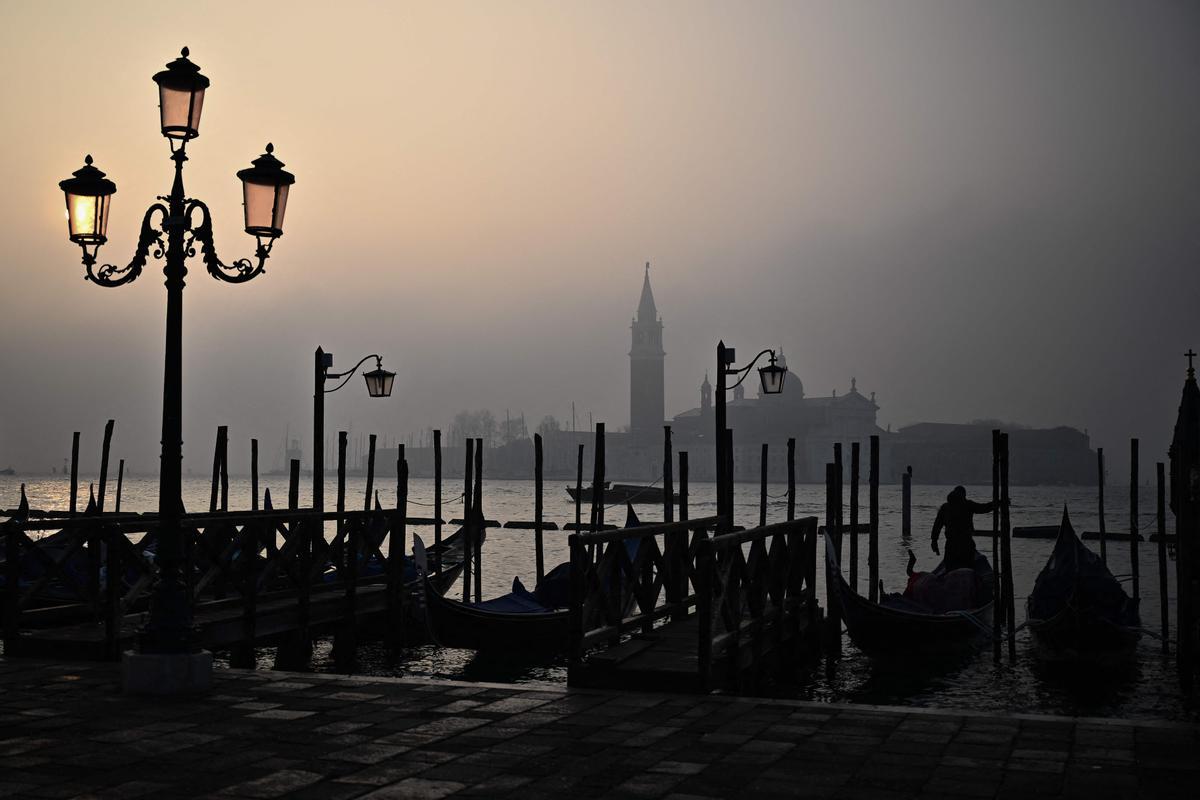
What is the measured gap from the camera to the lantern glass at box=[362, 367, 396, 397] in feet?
47.0

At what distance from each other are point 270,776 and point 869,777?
2.19 m

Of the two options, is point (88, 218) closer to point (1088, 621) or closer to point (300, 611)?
point (300, 611)

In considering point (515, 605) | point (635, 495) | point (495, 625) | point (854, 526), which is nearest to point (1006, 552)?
point (515, 605)

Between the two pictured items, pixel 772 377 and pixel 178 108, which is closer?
pixel 178 108

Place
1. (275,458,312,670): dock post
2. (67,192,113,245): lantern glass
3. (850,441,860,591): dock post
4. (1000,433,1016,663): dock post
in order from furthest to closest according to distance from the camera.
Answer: (850,441,860,591): dock post, (1000,433,1016,663): dock post, (275,458,312,670): dock post, (67,192,113,245): lantern glass

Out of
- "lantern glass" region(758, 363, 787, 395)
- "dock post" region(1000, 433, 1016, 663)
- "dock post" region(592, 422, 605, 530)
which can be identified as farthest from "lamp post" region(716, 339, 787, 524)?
"dock post" region(592, 422, 605, 530)

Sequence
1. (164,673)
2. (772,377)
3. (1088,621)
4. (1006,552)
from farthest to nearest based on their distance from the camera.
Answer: (772,377)
(1006,552)
(1088,621)
(164,673)

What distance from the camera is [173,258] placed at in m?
6.25

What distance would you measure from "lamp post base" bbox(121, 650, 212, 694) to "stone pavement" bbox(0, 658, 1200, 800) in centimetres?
14

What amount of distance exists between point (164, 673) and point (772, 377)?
331 inches

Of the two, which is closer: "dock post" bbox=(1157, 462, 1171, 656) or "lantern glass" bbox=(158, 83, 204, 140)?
"lantern glass" bbox=(158, 83, 204, 140)

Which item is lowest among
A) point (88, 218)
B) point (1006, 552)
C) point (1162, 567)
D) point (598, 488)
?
point (1162, 567)

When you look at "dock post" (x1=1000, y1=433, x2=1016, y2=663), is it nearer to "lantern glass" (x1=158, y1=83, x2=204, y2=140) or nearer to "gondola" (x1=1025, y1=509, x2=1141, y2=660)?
"gondola" (x1=1025, y1=509, x2=1141, y2=660)

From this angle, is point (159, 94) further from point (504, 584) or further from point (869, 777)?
A: point (504, 584)
